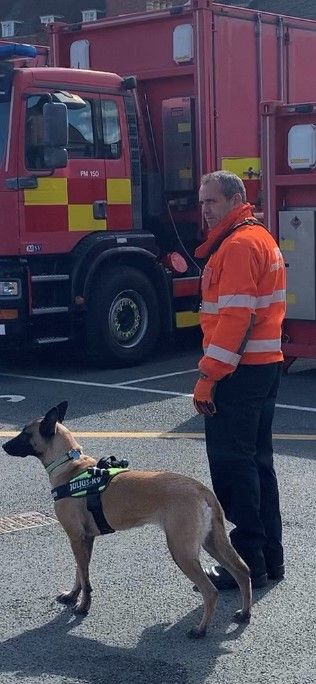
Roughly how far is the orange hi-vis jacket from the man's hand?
0.14 ft

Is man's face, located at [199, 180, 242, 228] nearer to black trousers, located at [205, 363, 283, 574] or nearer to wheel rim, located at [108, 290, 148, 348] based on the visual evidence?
black trousers, located at [205, 363, 283, 574]

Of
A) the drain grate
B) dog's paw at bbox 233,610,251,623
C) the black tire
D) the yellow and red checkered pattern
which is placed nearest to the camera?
dog's paw at bbox 233,610,251,623

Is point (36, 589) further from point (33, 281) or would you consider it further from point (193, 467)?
point (33, 281)

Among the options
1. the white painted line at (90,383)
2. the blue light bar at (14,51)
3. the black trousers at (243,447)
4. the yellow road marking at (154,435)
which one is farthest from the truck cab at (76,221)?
the black trousers at (243,447)

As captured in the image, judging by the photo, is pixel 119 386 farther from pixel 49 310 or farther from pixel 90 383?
pixel 49 310

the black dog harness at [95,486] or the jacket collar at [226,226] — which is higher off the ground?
the jacket collar at [226,226]

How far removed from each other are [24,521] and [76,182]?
5.67 metres

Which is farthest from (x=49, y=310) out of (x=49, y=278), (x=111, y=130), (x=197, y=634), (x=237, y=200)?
(x=197, y=634)

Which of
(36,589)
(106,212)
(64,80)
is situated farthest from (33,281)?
(36,589)

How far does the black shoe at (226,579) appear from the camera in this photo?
5566 mm

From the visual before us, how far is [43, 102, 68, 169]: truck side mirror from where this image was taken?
11.1 meters

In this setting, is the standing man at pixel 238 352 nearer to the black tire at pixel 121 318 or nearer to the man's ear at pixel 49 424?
the man's ear at pixel 49 424

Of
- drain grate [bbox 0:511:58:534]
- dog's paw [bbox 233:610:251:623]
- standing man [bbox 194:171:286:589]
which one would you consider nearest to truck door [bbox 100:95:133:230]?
drain grate [bbox 0:511:58:534]

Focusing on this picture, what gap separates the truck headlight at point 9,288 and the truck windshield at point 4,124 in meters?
1.16
